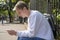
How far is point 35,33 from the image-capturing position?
3943mm

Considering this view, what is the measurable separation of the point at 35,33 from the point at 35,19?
0.78ft

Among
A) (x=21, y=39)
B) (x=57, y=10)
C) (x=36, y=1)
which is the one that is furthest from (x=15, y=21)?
(x=21, y=39)

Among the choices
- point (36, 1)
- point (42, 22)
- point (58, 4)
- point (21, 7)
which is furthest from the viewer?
point (36, 1)

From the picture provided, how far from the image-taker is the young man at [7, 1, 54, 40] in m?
3.78

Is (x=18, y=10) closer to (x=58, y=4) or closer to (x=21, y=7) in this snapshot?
(x=21, y=7)

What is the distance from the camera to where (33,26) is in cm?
384

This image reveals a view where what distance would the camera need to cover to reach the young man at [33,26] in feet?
12.4

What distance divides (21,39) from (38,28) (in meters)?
0.37

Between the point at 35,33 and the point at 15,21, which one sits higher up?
the point at 35,33

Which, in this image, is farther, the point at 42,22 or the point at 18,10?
the point at 42,22

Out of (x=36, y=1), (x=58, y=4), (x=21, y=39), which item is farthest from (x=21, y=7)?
(x=36, y=1)

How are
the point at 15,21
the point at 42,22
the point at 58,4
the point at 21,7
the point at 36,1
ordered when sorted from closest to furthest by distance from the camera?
the point at 21,7, the point at 42,22, the point at 58,4, the point at 36,1, the point at 15,21

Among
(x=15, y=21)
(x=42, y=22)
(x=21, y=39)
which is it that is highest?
(x=42, y=22)

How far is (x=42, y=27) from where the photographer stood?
4020 mm
